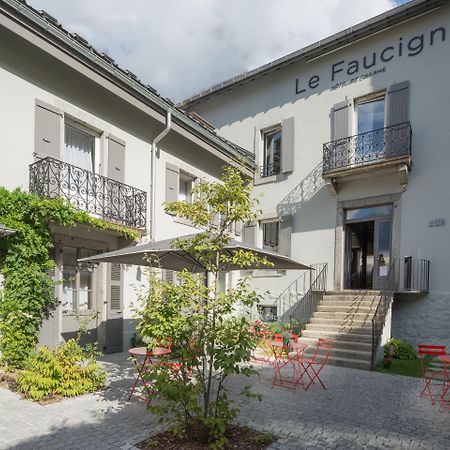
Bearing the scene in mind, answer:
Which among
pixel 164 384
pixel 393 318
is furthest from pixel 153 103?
pixel 393 318

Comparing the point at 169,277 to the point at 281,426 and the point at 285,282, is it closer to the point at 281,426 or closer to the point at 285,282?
the point at 285,282

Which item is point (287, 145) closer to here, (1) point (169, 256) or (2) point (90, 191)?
(2) point (90, 191)

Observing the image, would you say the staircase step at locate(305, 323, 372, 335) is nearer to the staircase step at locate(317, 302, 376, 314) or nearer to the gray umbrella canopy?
the staircase step at locate(317, 302, 376, 314)

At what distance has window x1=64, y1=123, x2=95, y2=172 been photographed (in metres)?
8.27

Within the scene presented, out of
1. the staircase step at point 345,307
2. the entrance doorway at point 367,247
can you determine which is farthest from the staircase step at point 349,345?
the entrance doorway at point 367,247

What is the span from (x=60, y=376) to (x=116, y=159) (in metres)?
5.19

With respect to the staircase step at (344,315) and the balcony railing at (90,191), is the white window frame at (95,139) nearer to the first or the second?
the balcony railing at (90,191)

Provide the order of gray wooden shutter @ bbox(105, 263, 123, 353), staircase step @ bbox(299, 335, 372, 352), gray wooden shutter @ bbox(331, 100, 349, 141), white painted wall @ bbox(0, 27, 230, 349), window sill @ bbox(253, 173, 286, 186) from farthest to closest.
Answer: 1. window sill @ bbox(253, 173, 286, 186)
2. gray wooden shutter @ bbox(331, 100, 349, 141)
3. gray wooden shutter @ bbox(105, 263, 123, 353)
4. staircase step @ bbox(299, 335, 372, 352)
5. white painted wall @ bbox(0, 27, 230, 349)

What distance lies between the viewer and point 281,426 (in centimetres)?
446

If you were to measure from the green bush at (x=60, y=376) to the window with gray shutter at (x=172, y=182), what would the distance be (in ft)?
17.7

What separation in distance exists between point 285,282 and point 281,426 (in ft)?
28.0

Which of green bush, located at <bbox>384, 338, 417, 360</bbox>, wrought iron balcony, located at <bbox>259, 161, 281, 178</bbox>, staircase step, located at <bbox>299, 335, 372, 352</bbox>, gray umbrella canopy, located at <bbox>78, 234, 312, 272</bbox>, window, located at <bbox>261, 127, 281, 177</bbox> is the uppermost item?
window, located at <bbox>261, 127, 281, 177</bbox>

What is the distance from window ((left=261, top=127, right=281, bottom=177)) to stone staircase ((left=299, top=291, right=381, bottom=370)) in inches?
199

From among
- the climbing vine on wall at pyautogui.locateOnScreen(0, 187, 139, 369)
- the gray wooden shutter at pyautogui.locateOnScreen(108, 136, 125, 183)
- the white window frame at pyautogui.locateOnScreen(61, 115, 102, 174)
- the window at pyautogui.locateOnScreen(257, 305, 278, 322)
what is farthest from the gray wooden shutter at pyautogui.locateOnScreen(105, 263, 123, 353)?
the window at pyautogui.locateOnScreen(257, 305, 278, 322)
